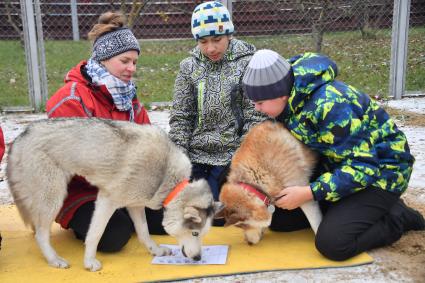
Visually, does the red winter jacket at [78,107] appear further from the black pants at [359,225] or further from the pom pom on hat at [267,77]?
the black pants at [359,225]

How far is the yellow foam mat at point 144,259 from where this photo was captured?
3.15m

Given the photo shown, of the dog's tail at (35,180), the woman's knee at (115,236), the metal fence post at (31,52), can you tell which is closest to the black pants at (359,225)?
the woman's knee at (115,236)

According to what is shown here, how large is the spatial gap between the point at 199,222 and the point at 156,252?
1.77ft

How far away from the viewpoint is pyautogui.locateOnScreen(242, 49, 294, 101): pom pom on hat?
125 inches

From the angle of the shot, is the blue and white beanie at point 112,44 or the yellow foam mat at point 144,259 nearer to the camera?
the yellow foam mat at point 144,259

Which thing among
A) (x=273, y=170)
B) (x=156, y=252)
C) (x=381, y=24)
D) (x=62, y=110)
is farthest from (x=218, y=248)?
(x=381, y=24)

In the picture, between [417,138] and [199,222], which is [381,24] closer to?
[417,138]

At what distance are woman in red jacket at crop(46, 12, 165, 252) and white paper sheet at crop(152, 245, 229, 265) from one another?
0.37 metres

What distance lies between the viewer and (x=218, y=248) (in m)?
3.55

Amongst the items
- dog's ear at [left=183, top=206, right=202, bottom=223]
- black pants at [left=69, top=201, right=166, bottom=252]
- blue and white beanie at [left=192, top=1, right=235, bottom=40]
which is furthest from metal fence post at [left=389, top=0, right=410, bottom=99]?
dog's ear at [left=183, top=206, right=202, bottom=223]

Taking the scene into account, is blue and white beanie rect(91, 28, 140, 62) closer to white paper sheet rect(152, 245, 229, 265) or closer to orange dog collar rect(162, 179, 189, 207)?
orange dog collar rect(162, 179, 189, 207)

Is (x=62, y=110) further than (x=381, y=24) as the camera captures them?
No

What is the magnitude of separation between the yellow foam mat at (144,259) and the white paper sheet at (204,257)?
0.05 meters

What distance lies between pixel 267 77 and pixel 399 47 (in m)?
6.32
